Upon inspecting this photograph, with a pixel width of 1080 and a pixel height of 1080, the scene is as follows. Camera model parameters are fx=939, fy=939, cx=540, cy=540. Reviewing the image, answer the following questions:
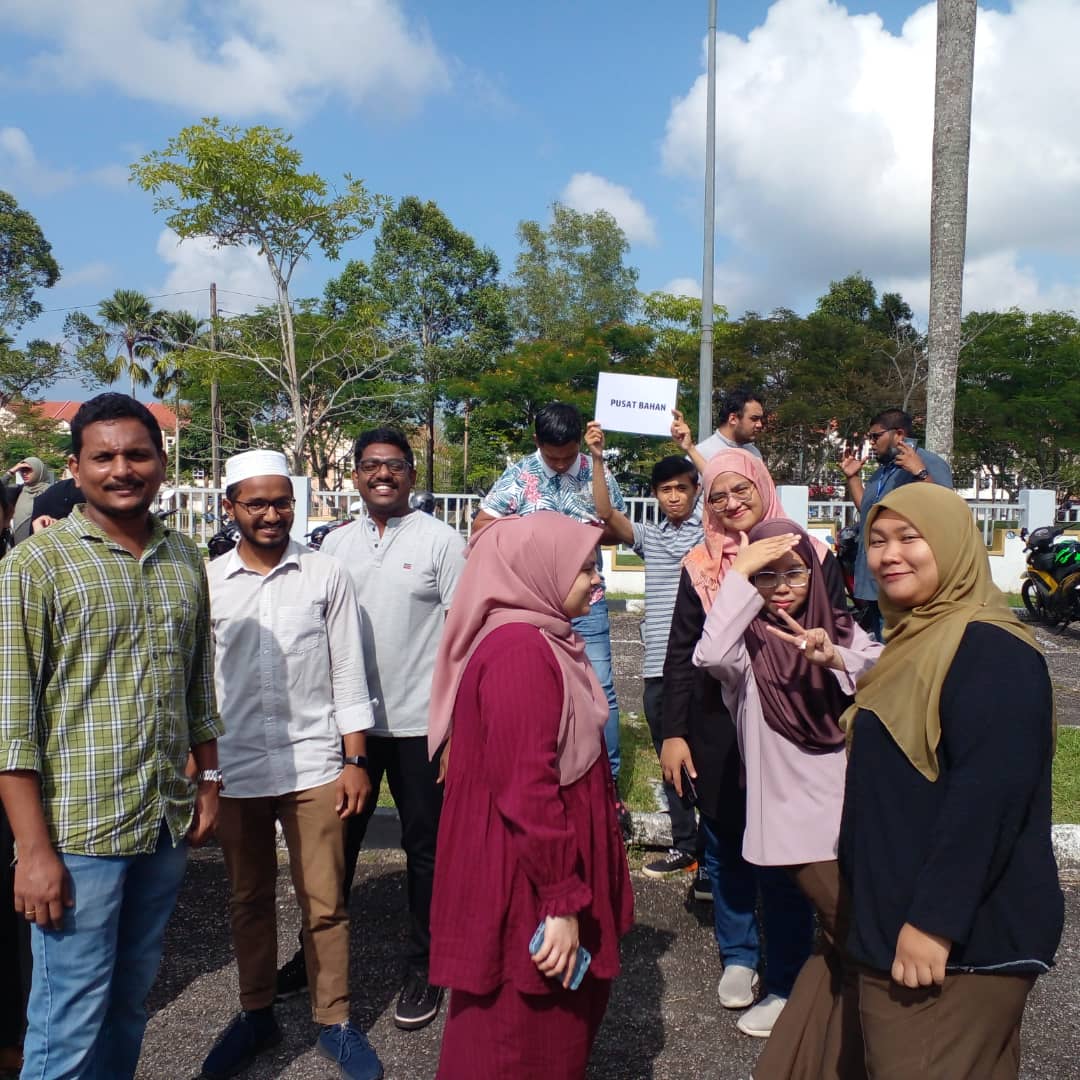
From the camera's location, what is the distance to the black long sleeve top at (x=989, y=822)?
5.75 feet

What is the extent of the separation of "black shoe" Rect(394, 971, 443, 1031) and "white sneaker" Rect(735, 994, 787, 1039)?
1000 millimetres

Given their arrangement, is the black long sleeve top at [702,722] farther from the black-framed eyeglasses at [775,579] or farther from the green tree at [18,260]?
the green tree at [18,260]

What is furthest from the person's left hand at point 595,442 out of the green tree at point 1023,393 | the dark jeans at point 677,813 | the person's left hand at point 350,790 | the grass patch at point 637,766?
the green tree at point 1023,393

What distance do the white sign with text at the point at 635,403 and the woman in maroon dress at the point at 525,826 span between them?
162 inches

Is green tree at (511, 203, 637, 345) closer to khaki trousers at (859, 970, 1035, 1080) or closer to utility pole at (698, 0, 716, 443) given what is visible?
utility pole at (698, 0, 716, 443)

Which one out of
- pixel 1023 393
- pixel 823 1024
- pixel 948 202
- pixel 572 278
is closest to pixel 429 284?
pixel 572 278

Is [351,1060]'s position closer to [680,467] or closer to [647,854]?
[647,854]

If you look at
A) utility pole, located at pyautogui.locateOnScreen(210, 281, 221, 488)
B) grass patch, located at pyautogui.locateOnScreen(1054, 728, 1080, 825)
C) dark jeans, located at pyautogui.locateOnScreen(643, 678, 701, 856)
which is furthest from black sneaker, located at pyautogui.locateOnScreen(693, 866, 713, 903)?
utility pole, located at pyautogui.locateOnScreen(210, 281, 221, 488)

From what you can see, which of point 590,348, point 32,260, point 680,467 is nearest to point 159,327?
point 32,260

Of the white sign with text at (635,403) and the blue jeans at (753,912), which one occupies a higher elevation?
the white sign with text at (635,403)

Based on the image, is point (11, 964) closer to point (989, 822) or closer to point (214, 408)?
point (989, 822)

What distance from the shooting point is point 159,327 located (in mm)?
→ 42000

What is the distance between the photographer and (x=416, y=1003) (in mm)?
3105

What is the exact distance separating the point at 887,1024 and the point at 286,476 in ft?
7.14
